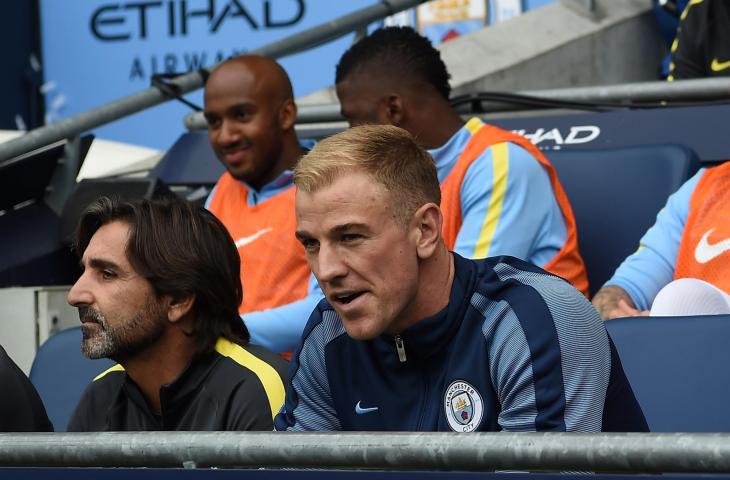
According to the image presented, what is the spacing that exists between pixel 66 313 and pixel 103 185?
0.42 metres

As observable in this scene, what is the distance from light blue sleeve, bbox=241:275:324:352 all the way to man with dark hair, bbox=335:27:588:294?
0.37 meters

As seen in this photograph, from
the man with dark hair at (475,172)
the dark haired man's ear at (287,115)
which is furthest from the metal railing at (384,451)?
the dark haired man's ear at (287,115)

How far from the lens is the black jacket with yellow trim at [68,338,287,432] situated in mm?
2373

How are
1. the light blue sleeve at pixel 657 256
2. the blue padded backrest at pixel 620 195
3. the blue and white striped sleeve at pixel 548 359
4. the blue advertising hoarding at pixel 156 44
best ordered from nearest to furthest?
1. the blue and white striped sleeve at pixel 548 359
2. the light blue sleeve at pixel 657 256
3. the blue padded backrest at pixel 620 195
4. the blue advertising hoarding at pixel 156 44

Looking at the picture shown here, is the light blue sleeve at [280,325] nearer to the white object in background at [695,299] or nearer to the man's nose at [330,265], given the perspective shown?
the white object in background at [695,299]

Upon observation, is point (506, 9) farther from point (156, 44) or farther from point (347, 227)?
point (347, 227)

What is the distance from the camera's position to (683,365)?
2.09 meters

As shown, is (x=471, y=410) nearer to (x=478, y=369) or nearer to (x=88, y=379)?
(x=478, y=369)

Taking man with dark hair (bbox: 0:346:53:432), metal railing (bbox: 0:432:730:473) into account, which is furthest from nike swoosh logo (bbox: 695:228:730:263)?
metal railing (bbox: 0:432:730:473)

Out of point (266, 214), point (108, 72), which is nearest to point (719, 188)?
point (266, 214)

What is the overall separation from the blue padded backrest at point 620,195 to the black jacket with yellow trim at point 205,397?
1085 mm

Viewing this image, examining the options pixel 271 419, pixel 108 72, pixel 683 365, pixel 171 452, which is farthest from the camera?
pixel 108 72

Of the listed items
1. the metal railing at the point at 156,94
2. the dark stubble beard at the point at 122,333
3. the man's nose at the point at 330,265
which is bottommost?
the metal railing at the point at 156,94

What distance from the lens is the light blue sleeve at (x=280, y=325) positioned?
300cm
